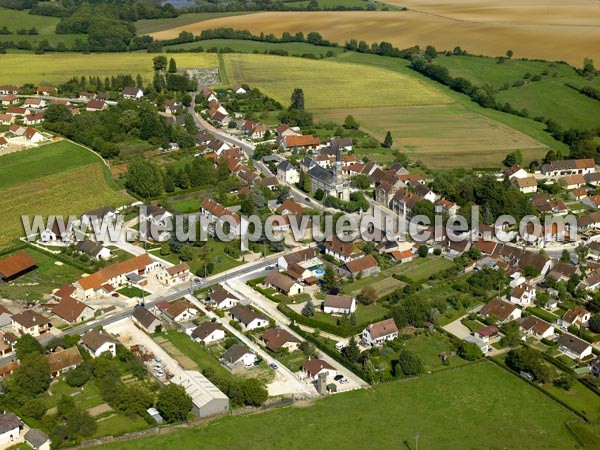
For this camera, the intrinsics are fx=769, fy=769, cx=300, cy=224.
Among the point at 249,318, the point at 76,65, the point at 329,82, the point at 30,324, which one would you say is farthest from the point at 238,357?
the point at 76,65

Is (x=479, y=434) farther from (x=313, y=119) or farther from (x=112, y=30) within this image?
(x=112, y=30)

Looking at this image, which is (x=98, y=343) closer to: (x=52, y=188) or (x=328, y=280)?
(x=328, y=280)

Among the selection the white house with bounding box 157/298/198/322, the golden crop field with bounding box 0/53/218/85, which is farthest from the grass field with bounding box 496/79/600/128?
the white house with bounding box 157/298/198/322

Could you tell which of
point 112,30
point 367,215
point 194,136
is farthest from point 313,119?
point 112,30

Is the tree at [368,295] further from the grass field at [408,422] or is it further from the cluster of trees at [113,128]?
the cluster of trees at [113,128]

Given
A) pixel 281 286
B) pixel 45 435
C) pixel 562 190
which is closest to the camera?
pixel 45 435

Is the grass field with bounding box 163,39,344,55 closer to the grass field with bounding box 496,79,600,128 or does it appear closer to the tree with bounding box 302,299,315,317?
the grass field with bounding box 496,79,600,128


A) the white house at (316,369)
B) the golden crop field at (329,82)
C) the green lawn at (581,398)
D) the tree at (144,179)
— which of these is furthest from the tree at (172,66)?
the green lawn at (581,398)
